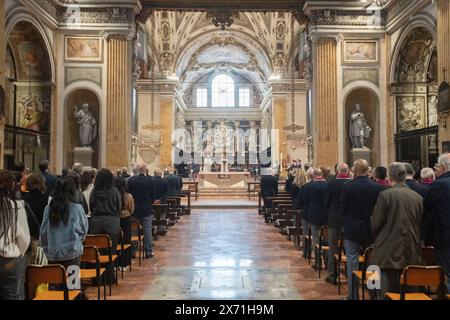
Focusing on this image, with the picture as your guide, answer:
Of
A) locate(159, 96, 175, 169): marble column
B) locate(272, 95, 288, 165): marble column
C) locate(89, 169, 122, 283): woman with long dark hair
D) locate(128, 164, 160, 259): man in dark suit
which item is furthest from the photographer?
locate(159, 96, 175, 169): marble column

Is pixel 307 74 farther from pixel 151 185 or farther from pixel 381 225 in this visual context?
pixel 381 225

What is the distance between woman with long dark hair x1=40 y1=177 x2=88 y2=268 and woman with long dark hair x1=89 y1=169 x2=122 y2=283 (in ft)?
5.18

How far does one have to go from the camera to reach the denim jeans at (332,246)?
730cm

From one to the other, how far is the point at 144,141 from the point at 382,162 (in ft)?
62.3

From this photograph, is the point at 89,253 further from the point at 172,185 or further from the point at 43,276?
the point at 172,185

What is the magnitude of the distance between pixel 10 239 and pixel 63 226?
126cm

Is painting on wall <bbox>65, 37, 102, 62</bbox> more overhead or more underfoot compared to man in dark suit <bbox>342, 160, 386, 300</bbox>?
more overhead

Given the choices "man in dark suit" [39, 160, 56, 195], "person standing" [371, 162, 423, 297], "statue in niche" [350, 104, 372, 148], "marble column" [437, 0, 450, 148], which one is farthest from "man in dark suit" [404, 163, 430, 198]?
"statue in niche" [350, 104, 372, 148]

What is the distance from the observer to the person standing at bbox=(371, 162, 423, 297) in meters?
4.96

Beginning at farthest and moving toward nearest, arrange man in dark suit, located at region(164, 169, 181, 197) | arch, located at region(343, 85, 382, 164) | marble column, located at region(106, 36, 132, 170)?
arch, located at region(343, 85, 382, 164) → marble column, located at region(106, 36, 132, 170) → man in dark suit, located at region(164, 169, 181, 197)

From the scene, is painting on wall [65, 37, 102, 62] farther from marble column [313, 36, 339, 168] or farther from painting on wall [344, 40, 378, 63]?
painting on wall [344, 40, 378, 63]

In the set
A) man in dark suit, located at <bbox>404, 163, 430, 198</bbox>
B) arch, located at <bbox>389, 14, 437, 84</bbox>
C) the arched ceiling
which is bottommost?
man in dark suit, located at <bbox>404, 163, 430, 198</bbox>

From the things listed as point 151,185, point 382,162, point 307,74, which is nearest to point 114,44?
point 307,74

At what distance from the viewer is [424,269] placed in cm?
420
